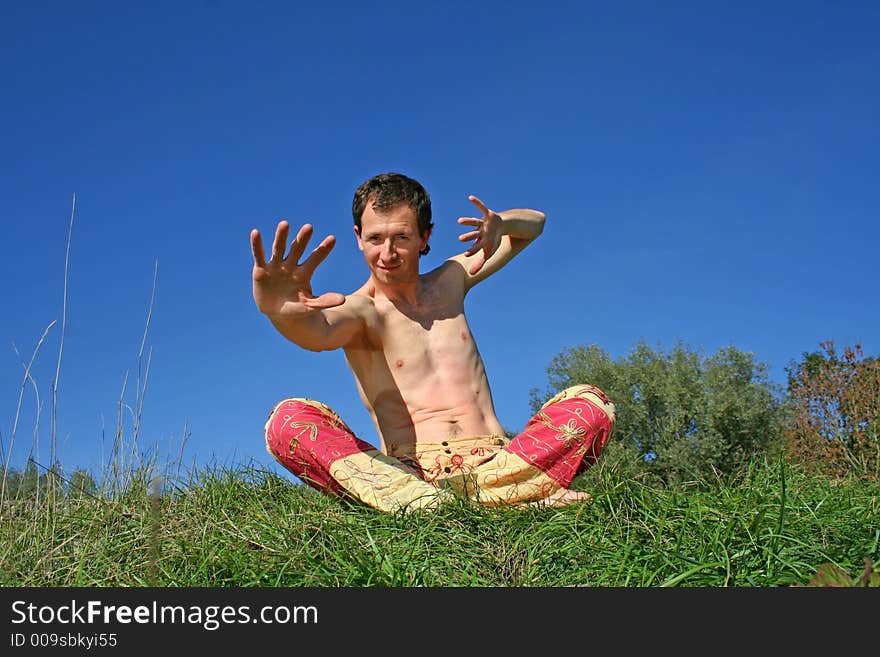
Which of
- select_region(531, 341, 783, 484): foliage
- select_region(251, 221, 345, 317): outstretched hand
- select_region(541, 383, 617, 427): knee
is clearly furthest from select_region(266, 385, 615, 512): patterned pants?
select_region(531, 341, 783, 484): foliage

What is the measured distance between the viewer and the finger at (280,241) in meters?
3.51

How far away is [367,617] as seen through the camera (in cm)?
231

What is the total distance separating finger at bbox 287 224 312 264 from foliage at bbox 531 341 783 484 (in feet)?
41.8

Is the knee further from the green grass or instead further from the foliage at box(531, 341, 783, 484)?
the foliage at box(531, 341, 783, 484)

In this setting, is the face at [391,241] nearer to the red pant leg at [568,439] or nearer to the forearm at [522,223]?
the forearm at [522,223]

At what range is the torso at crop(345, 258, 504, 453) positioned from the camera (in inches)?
180

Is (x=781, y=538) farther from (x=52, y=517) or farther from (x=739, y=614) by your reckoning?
(x=52, y=517)

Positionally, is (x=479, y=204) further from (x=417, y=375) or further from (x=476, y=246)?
(x=417, y=375)

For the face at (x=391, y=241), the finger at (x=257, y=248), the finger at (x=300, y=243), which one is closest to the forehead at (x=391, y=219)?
the face at (x=391, y=241)

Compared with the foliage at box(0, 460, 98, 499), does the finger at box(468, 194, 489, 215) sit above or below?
above

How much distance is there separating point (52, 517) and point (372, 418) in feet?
6.20

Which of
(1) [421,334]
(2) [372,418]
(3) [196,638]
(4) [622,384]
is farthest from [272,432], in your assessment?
(4) [622,384]

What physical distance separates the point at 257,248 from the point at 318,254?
29 centimetres

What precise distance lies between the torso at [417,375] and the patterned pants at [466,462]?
0.28 metres
